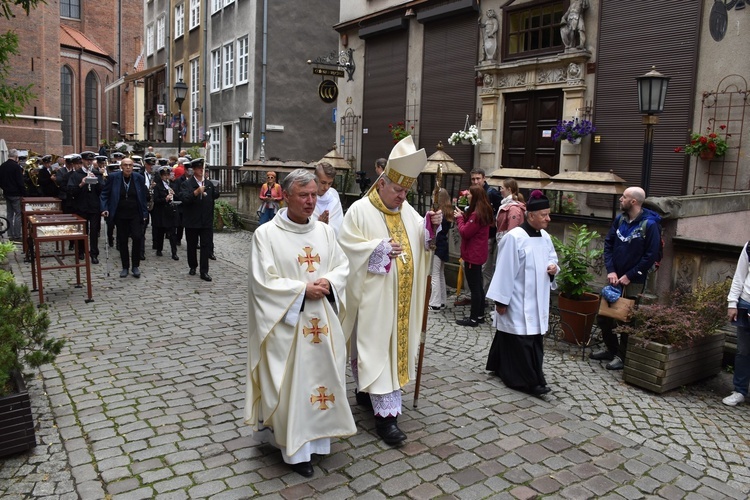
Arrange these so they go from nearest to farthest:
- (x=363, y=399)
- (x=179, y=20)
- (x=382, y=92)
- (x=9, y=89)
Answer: (x=363, y=399), (x=9, y=89), (x=382, y=92), (x=179, y=20)

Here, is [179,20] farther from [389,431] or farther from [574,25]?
A: [389,431]

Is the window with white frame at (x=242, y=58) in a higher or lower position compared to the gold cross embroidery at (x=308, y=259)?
higher

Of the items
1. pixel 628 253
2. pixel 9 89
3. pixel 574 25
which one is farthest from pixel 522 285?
pixel 574 25

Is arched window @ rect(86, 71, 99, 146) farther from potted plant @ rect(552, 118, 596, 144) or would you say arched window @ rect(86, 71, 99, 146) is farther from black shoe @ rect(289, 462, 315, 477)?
black shoe @ rect(289, 462, 315, 477)

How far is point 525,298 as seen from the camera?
20.1 ft

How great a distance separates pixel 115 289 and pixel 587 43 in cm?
985

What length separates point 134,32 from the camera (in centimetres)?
5616

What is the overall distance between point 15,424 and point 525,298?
14.4 ft

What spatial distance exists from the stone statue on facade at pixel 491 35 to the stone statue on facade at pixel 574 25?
2.12 meters

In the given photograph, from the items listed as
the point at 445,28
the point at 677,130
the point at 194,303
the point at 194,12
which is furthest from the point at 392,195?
the point at 194,12

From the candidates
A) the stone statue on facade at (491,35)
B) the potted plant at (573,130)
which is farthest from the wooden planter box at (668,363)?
the stone statue on facade at (491,35)

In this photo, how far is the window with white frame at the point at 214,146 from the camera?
31469 mm

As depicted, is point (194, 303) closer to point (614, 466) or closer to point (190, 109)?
point (614, 466)

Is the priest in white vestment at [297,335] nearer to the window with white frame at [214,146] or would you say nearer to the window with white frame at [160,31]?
Result: the window with white frame at [214,146]
